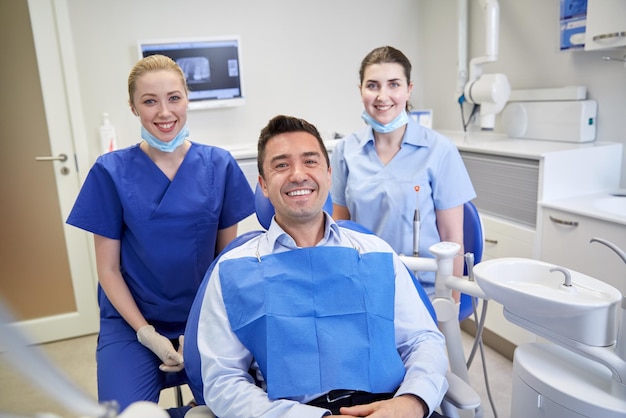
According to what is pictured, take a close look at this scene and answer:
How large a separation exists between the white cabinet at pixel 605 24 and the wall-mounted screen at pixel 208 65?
5.80 ft

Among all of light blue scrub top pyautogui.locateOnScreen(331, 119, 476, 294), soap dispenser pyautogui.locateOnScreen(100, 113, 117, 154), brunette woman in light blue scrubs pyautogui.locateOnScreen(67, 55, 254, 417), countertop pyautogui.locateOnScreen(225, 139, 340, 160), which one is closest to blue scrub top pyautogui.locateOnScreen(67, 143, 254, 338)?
brunette woman in light blue scrubs pyautogui.locateOnScreen(67, 55, 254, 417)

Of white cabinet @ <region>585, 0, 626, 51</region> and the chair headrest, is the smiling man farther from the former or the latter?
white cabinet @ <region>585, 0, 626, 51</region>

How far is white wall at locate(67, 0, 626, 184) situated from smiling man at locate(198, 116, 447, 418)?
5.28 ft

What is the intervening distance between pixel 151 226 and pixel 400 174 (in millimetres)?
826

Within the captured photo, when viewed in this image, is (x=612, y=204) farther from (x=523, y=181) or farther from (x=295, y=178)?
(x=295, y=178)

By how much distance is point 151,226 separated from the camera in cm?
155

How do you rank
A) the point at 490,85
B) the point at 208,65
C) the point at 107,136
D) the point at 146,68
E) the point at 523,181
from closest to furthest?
the point at 146,68
the point at 523,181
the point at 490,85
the point at 107,136
the point at 208,65

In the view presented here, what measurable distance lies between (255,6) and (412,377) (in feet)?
8.25

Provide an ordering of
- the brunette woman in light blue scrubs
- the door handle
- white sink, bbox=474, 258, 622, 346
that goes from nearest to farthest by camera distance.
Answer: white sink, bbox=474, 258, 622, 346 → the brunette woman in light blue scrubs → the door handle

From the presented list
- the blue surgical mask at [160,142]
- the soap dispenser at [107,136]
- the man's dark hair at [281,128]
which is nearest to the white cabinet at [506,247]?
the man's dark hair at [281,128]

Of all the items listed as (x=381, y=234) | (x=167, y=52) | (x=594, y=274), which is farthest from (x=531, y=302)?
(x=167, y=52)

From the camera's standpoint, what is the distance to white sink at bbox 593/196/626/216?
6.68ft

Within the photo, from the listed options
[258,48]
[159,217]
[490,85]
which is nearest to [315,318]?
[159,217]

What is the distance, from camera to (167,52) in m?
2.81
